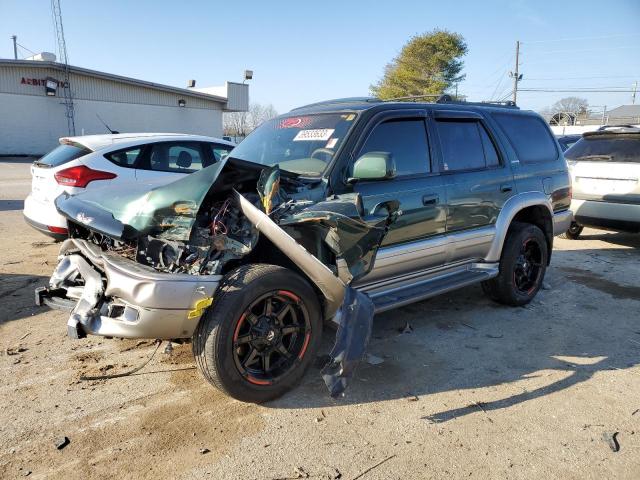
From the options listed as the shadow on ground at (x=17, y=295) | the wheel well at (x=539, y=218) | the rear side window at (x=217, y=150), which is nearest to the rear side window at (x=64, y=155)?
the shadow on ground at (x=17, y=295)

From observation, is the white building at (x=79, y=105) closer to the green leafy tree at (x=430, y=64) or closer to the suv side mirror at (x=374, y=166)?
the green leafy tree at (x=430, y=64)

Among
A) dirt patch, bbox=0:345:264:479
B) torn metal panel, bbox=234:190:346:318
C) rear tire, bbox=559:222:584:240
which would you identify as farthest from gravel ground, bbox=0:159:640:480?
rear tire, bbox=559:222:584:240

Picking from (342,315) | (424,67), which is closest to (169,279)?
(342,315)

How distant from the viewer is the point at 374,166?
3434mm

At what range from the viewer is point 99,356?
3.83m

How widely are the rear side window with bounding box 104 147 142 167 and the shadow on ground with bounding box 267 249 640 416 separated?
12.0ft

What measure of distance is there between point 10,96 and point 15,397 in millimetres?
30721

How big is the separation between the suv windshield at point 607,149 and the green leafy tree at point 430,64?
108 ft

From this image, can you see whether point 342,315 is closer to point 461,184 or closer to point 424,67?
point 461,184

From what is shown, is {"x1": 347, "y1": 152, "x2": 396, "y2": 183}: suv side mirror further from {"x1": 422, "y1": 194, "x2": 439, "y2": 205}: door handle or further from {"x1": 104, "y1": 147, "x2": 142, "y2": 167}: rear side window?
{"x1": 104, "y1": 147, "x2": 142, "y2": 167}: rear side window

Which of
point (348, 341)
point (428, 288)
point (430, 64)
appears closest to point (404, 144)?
point (428, 288)

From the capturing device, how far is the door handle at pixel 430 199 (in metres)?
4.05

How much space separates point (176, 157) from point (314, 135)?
3477 mm

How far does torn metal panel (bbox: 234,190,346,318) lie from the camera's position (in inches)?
118
